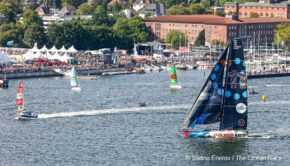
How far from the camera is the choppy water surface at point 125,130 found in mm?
59125

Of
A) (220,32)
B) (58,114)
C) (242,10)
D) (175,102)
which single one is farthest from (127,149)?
(242,10)

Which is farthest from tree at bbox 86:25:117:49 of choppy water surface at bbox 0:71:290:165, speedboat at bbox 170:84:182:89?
speedboat at bbox 170:84:182:89

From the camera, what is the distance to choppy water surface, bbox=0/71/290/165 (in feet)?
194

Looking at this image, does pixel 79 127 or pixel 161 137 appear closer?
pixel 161 137

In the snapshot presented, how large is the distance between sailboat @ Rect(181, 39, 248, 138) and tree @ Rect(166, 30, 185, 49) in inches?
3529

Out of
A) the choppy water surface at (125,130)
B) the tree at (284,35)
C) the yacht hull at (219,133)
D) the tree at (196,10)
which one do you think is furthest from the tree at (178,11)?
the yacht hull at (219,133)

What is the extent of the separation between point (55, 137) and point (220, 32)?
95316 millimetres

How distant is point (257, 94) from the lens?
92.2 meters

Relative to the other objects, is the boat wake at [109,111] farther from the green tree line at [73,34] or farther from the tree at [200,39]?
the tree at [200,39]

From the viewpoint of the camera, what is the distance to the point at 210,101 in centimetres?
6272

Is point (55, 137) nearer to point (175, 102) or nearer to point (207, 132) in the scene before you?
point (207, 132)

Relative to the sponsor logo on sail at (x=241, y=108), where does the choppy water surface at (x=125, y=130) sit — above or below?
below

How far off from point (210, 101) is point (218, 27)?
3782 inches

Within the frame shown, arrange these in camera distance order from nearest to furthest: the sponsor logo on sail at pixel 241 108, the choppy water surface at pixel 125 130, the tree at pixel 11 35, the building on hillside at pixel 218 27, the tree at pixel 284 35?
the choppy water surface at pixel 125 130 → the sponsor logo on sail at pixel 241 108 → the tree at pixel 11 35 → the tree at pixel 284 35 → the building on hillside at pixel 218 27
